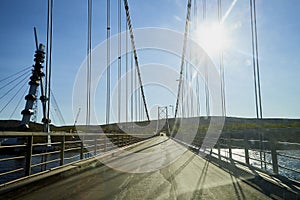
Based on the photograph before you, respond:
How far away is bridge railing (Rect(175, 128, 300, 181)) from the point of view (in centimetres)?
620

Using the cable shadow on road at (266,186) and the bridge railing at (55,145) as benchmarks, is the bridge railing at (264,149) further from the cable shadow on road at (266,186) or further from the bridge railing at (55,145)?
the bridge railing at (55,145)

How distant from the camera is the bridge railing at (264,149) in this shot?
620 centimetres

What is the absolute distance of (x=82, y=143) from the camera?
30.9 feet

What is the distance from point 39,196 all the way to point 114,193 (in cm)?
121

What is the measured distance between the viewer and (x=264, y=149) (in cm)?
753

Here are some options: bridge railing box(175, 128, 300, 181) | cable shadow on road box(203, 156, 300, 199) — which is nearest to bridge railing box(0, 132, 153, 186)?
cable shadow on road box(203, 156, 300, 199)

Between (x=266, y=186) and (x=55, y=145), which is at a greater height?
(x=55, y=145)

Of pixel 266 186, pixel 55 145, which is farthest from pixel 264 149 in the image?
pixel 55 145

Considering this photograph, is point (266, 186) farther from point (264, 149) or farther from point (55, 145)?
point (55, 145)

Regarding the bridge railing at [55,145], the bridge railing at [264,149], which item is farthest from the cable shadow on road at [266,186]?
the bridge railing at [55,145]

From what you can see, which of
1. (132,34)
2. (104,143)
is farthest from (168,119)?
(104,143)

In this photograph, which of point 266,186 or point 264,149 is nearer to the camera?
point 266,186

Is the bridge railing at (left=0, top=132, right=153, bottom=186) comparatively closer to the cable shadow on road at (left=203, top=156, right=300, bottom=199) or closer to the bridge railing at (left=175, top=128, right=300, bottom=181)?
the cable shadow on road at (left=203, top=156, right=300, bottom=199)

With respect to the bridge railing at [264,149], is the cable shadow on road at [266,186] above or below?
below
